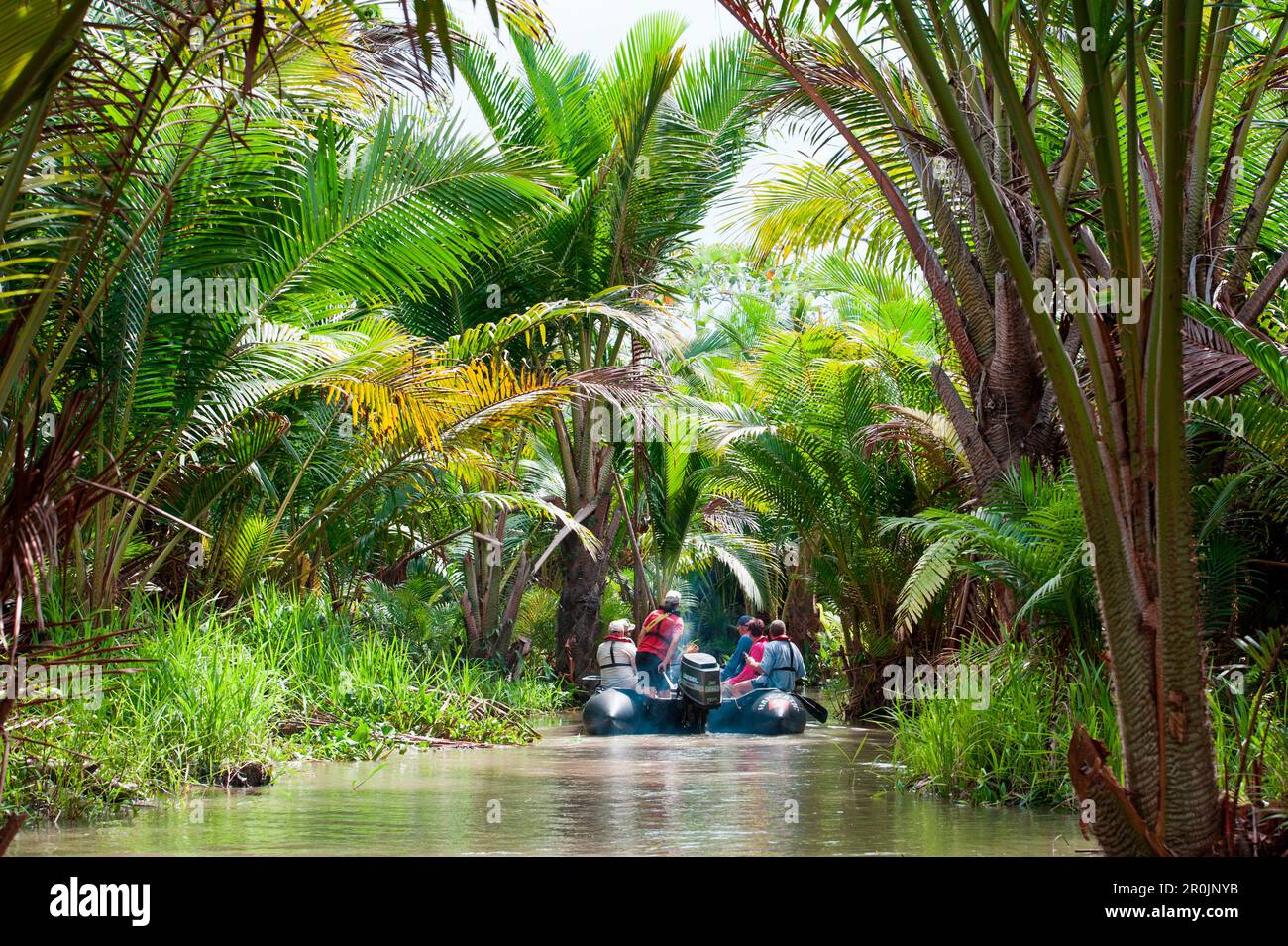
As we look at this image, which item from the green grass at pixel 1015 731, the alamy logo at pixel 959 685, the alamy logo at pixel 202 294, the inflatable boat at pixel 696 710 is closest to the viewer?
the green grass at pixel 1015 731

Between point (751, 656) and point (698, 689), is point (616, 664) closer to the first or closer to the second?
point (698, 689)

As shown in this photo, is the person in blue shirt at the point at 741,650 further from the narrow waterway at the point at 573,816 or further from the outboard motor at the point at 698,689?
the narrow waterway at the point at 573,816

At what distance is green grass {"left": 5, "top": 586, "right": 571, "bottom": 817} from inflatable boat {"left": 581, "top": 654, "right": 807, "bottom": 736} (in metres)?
0.87

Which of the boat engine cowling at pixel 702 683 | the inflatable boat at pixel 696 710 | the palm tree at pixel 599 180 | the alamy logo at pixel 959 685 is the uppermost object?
the palm tree at pixel 599 180

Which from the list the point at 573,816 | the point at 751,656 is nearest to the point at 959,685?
the point at 573,816

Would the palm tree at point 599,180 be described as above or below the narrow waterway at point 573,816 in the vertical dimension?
above

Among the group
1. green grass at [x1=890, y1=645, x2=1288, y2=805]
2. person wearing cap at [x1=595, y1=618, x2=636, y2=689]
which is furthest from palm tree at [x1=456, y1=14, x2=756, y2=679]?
green grass at [x1=890, y1=645, x2=1288, y2=805]

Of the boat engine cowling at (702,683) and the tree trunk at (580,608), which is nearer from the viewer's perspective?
the boat engine cowling at (702,683)

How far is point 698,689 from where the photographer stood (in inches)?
507

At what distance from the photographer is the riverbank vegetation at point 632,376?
3.91 meters

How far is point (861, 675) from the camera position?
14258 mm
